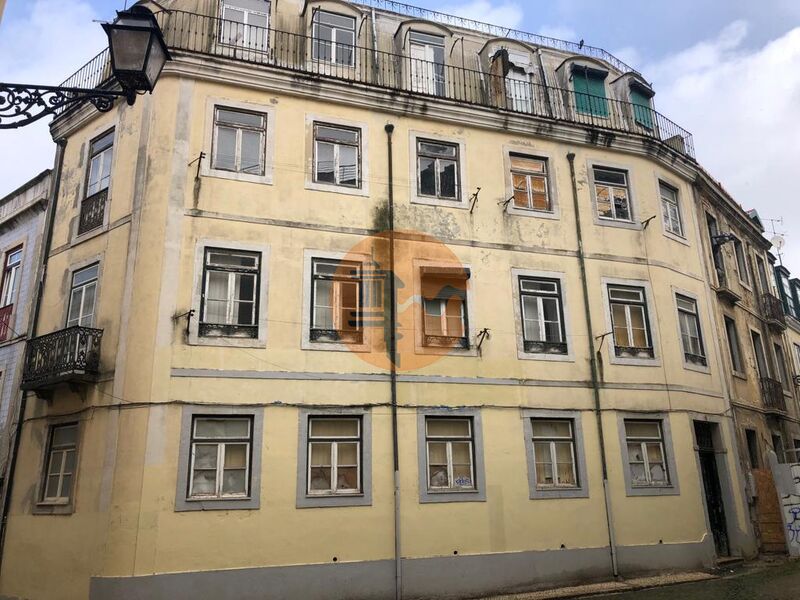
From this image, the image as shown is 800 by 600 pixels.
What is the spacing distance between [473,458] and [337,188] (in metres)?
6.23

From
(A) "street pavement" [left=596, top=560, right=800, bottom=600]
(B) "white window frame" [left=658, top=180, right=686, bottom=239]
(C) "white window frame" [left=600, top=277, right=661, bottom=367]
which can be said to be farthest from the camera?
(B) "white window frame" [left=658, top=180, right=686, bottom=239]

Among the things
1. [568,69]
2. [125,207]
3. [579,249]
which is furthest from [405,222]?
[568,69]

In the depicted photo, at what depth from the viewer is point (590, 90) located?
59.1ft

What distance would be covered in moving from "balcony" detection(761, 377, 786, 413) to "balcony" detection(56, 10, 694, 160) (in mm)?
7356

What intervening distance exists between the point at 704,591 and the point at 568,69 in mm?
12760

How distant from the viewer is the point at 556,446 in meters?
14.3

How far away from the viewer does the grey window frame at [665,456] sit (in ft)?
47.5

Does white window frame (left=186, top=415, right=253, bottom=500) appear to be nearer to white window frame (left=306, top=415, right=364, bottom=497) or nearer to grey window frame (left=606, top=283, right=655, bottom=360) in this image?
white window frame (left=306, top=415, right=364, bottom=497)

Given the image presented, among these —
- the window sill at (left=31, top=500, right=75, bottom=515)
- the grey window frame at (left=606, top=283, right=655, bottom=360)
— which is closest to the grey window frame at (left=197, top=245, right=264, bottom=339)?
the window sill at (left=31, top=500, right=75, bottom=515)

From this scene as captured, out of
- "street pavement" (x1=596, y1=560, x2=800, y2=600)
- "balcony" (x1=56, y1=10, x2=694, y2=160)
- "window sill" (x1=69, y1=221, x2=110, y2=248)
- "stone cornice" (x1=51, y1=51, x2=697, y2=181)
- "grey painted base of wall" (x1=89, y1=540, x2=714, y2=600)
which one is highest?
"balcony" (x1=56, y1=10, x2=694, y2=160)

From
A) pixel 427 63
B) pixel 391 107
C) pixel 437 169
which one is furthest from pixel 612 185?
pixel 391 107

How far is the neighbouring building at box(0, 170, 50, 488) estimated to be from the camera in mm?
15141

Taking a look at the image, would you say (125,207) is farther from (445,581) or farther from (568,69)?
(568,69)

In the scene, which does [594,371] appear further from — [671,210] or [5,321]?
[5,321]
